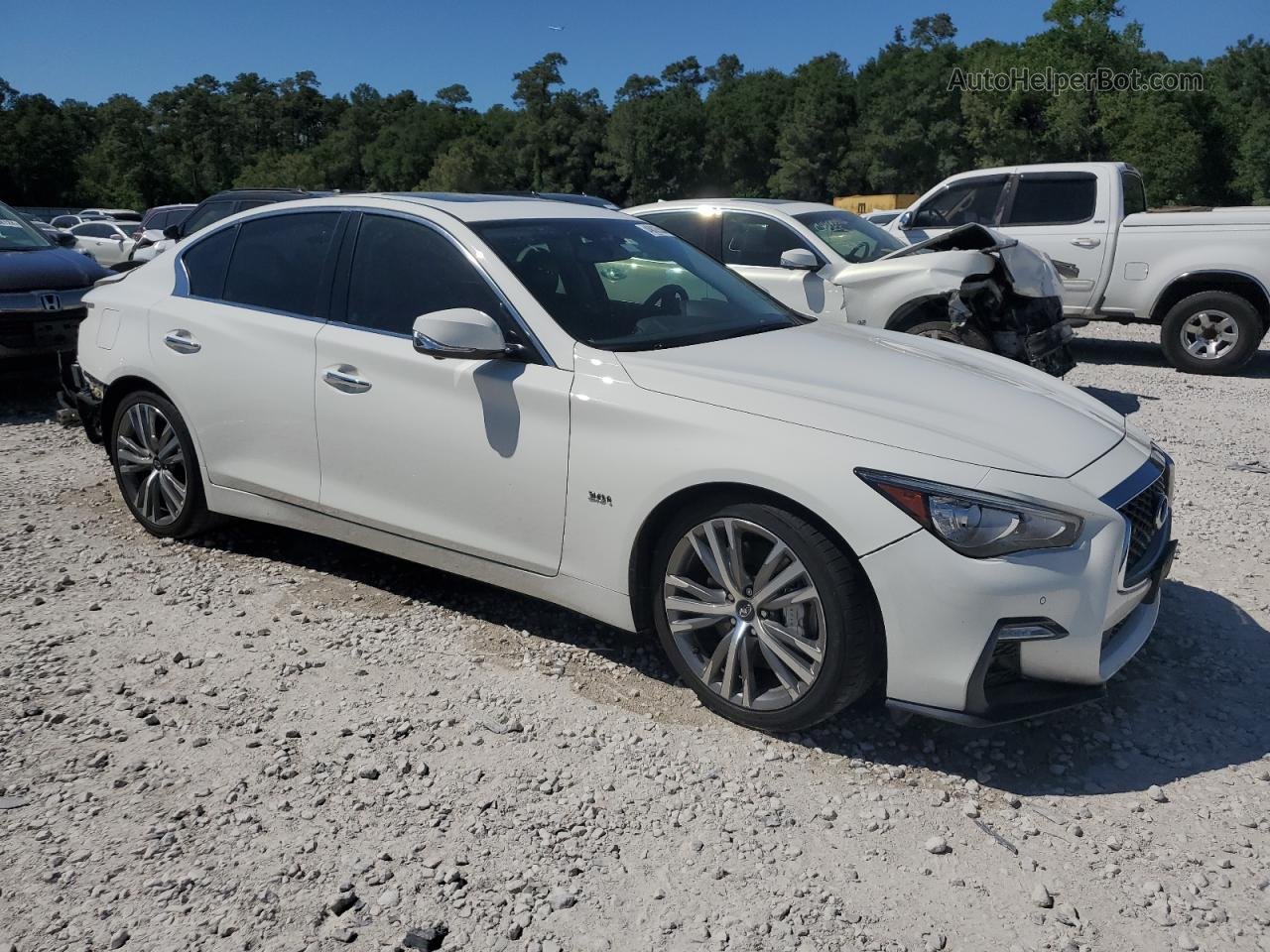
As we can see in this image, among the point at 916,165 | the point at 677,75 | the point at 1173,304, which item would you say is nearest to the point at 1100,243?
the point at 1173,304

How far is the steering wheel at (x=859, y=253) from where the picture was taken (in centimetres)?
870

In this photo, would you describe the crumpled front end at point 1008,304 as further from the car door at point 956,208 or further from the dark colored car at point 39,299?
the dark colored car at point 39,299

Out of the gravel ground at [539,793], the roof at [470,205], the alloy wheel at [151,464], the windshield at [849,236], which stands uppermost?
the roof at [470,205]

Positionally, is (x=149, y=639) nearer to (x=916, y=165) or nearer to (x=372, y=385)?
(x=372, y=385)

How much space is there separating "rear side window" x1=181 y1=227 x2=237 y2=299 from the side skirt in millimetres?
919

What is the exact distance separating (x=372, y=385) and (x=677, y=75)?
417 feet

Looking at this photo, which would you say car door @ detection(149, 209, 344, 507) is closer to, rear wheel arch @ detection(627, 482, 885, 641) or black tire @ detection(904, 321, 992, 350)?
rear wheel arch @ detection(627, 482, 885, 641)

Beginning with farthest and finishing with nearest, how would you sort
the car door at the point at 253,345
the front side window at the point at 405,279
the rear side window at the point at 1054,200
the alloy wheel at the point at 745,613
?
1. the rear side window at the point at 1054,200
2. the car door at the point at 253,345
3. the front side window at the point at 405,279
4. the alloy wheel at the point at 745,613

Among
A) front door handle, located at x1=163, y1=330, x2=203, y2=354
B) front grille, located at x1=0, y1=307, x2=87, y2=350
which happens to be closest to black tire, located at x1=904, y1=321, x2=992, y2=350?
front door handle, located at x1=163, y1=330, x2=203, y2=354

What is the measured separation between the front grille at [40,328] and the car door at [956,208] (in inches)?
314

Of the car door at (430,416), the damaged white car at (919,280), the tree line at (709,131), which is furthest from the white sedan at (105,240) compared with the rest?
the tree line at (709,131)

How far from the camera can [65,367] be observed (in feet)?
23.0

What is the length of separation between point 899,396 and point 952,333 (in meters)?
4.59

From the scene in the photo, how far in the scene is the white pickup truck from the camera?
956cm
